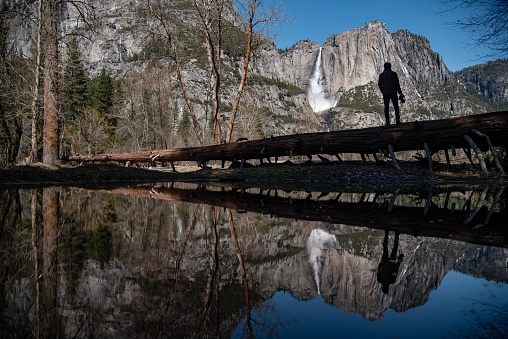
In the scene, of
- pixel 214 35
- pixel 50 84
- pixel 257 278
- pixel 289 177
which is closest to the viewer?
pixel 257 278

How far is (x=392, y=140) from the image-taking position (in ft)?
27.6

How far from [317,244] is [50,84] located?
12.1 m

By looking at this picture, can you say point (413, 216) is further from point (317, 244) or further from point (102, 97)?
point (102, 97)

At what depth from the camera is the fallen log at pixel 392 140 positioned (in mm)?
7414

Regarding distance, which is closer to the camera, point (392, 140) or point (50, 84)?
point (392, 140)

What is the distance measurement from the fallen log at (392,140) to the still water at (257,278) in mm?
5151

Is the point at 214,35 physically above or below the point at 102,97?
below

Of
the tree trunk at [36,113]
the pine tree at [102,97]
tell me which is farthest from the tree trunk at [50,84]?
the pine tree at [102,97]

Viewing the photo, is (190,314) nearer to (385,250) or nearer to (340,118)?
(385,250)

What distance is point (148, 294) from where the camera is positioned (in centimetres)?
162

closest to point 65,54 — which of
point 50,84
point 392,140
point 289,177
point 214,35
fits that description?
point 50,84

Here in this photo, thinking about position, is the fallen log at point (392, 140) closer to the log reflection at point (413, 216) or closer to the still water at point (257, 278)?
the log reflection at point (413, 216)

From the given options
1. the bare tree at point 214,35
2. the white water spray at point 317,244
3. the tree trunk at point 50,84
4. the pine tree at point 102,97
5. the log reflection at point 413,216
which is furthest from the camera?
the pine tree at point 102,97

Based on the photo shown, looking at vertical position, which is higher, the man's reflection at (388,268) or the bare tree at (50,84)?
the bare tree at (50,84)
